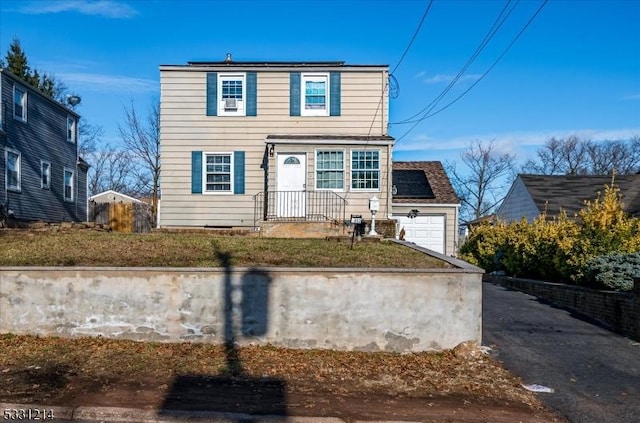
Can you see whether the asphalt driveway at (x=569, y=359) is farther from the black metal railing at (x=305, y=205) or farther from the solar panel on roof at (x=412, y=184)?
the solar panel on roof at (x=412, y=184)

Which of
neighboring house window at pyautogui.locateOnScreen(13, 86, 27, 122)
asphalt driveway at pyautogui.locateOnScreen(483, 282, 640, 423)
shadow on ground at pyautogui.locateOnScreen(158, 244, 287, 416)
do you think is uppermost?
neighboring house window at pyautogui.locateOnScreen(13, 86, 27, 122)

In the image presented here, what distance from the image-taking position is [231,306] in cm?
876

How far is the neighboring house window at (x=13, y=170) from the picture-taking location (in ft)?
71.5

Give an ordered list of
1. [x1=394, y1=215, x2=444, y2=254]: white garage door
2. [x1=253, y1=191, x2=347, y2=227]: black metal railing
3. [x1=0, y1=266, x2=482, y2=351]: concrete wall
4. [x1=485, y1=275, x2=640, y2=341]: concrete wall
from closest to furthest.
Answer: [x1=0, y1=266, x2=482, y2=351]: concrete wall
[x1=485, y1=275, x2=640, y2=341]: concrete wall
[x1=253, y1=191, x2=347, y2=227]: black metal railing
[x1=394, y1=215, x2=444, y2=254]: white garage door

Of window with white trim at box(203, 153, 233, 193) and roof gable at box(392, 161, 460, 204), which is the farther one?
roof gable at box(392, 161, 460, 204)

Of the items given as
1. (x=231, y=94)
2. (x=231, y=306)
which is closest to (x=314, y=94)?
(x=231, y=94)

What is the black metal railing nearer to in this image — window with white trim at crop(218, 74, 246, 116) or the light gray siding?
the light gray siding

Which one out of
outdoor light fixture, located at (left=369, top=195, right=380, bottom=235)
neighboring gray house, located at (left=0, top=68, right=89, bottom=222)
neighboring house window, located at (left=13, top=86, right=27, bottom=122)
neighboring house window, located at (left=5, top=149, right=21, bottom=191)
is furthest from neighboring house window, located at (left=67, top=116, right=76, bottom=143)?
outdoor light fixture, located at (left=369, top=195, right=380, bottom=235)

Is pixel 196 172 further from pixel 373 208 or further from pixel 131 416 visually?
pixel 131 416

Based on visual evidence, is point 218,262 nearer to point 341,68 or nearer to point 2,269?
point 2,269

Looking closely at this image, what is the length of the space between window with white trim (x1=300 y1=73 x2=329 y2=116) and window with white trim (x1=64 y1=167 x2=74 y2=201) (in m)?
14.4

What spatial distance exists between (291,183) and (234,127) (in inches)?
118

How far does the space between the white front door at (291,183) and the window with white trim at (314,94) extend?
2099 millimetres

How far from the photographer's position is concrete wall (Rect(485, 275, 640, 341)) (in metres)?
10.0
